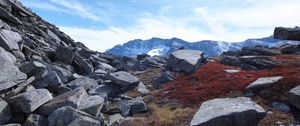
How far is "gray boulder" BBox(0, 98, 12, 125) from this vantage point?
23.8 meters

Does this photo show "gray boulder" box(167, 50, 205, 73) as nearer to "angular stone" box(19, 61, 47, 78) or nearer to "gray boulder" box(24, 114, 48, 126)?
"angular stone" box(19, 61, 47, 78)

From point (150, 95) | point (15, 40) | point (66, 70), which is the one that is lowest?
point (150, 95)

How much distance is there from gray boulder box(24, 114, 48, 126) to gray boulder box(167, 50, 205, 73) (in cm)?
3082

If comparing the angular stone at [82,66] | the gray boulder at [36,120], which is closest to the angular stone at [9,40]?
the angular stone at [82,66]

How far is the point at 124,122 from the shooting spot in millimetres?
28484

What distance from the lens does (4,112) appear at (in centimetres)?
2416

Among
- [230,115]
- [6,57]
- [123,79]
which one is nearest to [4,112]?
[6,57]

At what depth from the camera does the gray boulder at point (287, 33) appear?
163 feet

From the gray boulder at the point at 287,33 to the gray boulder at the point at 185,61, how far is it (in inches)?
488

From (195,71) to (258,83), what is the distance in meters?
20.7

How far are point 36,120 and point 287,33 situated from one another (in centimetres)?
3816

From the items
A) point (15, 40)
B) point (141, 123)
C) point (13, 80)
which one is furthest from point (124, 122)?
point (15, 40)

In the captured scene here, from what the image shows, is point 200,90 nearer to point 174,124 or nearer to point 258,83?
point 258,83

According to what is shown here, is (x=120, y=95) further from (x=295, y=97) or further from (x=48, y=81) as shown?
(x=295, y=97)
